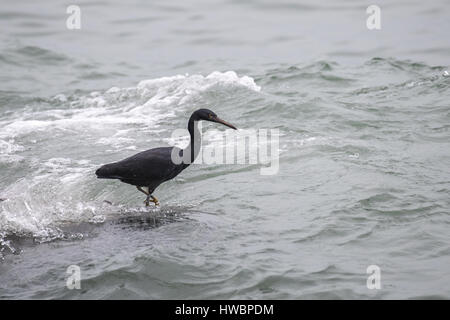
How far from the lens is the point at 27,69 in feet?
49.4

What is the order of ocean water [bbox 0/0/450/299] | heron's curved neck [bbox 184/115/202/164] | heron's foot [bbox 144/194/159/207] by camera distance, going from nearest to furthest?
1. ocean water [bbox 0/0/450/299]
2. heron's foot [bbox 144/194/159/207]
3. heron's curved neck [bbox 184/115/202/164]

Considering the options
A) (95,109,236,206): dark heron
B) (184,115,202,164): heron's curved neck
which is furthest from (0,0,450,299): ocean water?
(184,115,202,164): heron's curved neck

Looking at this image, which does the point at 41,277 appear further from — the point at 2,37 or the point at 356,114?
the point at 2,37

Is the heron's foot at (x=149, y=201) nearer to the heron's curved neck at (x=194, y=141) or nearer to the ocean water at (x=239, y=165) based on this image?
the ocean water at (x=239, y=165)

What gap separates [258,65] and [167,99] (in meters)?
3.25

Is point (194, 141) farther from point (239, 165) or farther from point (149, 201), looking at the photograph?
point (239, 165)

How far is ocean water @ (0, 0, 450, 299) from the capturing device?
5.74 metres

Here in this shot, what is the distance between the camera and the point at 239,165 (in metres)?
8.74

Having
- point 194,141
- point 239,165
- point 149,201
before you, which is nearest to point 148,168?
point 149,201

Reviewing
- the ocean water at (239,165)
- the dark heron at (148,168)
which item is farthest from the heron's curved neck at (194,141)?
the ocean water at (239,165)

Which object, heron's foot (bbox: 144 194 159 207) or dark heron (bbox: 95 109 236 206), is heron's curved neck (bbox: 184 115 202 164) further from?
heron's foot (bbox: 144 194 159 207)

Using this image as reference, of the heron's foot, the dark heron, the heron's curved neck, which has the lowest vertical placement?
the heron's foot
